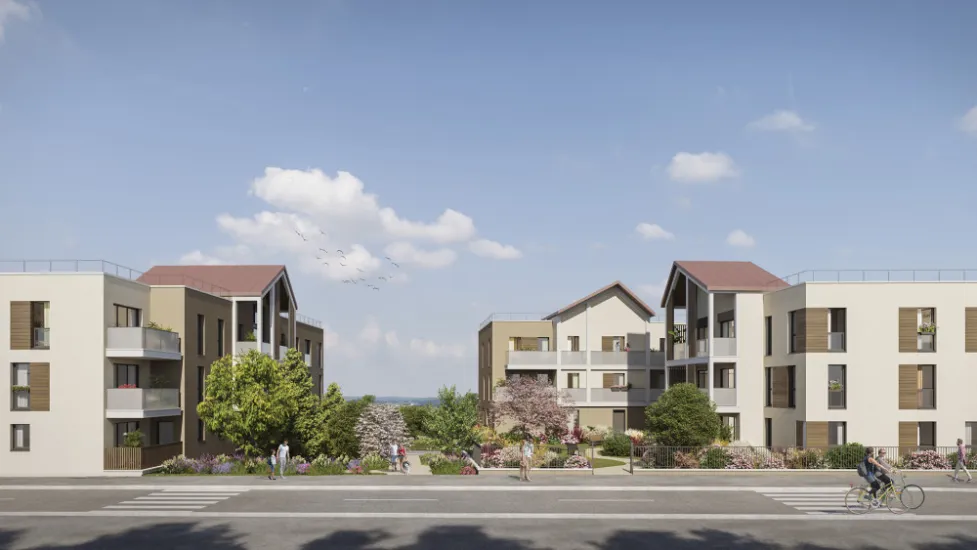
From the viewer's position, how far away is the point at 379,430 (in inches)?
1708

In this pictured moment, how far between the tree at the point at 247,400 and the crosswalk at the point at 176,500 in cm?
624

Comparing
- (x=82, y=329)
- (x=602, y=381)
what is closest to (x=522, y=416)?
(x=602, y=381)

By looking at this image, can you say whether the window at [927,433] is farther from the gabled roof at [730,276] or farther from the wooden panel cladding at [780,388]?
the gabled roof at [730,276]

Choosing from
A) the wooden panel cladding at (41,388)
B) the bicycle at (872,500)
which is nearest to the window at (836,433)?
the bicycle at (872,500)

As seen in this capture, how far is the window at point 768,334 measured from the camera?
4400 centimetres

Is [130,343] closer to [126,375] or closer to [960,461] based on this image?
[126,375]

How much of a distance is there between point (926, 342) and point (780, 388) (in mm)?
6768

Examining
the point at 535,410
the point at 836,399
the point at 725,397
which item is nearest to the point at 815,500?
the point at 836,399

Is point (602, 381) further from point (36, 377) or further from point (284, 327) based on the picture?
point (36, 377)

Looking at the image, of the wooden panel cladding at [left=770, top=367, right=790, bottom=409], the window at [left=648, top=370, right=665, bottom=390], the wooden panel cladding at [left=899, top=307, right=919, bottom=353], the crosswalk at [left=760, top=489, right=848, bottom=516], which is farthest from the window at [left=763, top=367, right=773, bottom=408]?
the window at [left=648, top=370, right=665, bottom=390]

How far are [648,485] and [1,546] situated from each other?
20.8 m

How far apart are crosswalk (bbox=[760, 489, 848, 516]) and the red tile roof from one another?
29981 millimetres

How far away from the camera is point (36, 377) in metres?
35.6

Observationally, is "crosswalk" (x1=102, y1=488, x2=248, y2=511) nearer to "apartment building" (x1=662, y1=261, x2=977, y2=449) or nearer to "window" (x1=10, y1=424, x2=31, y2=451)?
"window" (x1=10, y1=424, x2=31, y2=451)
